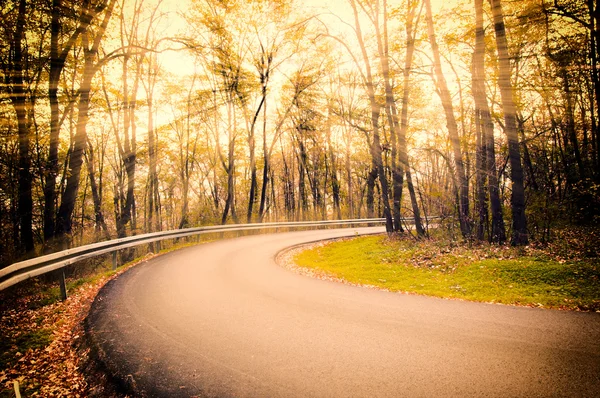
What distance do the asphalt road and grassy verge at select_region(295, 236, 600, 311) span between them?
819 millimetres

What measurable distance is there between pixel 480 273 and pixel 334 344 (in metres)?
5.39

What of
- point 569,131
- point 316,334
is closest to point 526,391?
point 316,334

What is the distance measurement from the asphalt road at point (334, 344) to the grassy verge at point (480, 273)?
2.69 feet

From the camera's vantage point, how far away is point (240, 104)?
2219 cm

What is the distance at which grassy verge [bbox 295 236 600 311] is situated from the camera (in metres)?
5.73

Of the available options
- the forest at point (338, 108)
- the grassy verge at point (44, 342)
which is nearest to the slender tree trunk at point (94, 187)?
the forest at point (338, 108)

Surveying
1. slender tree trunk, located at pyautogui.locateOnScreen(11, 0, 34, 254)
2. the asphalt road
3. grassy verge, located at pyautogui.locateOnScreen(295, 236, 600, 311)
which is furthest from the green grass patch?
slender tree trunk, located at pyautogui.locateOnScreen(11, 0, 34, 254)

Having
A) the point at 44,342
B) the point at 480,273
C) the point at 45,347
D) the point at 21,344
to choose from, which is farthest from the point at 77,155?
the point at 480,273

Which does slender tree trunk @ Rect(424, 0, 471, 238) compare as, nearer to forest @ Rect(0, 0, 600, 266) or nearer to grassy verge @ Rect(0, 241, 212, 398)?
forest @ Rect(0, 0, 600, 266)

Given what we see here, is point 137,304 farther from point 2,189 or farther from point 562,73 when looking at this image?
point 562,73

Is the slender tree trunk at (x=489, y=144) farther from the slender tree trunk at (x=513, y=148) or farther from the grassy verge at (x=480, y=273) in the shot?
the grassy verge at (x=480, y=273)

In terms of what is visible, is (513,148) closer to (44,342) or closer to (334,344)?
(334,344)

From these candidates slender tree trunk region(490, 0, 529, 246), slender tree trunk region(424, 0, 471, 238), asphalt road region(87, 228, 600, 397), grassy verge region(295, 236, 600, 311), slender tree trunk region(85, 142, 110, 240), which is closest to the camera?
asphalt road region(87, 228, 600, 397)

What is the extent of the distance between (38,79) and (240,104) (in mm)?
A: 12271
